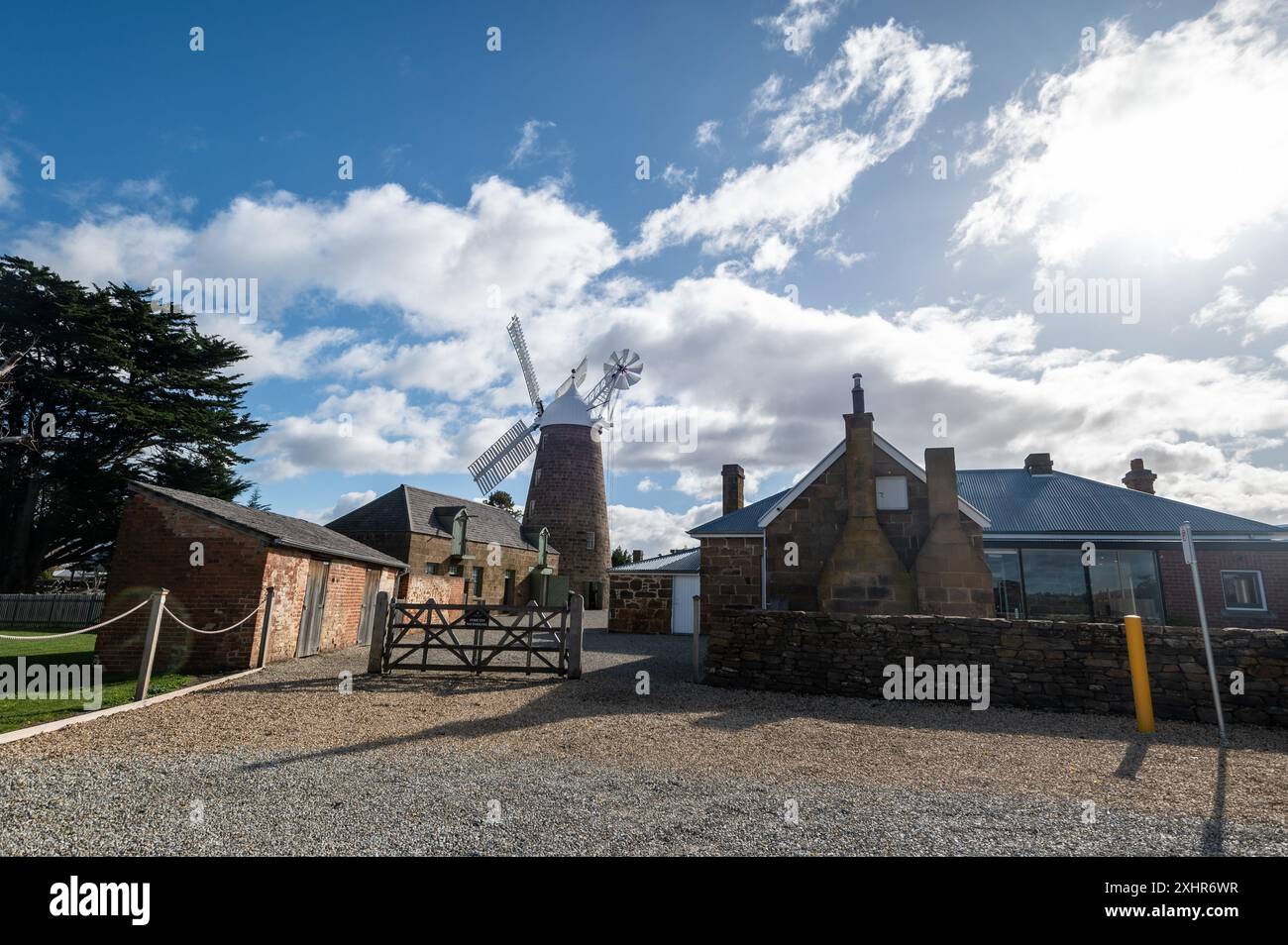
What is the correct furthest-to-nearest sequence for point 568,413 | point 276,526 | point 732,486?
point 568,413
point 732,486
point 276,526

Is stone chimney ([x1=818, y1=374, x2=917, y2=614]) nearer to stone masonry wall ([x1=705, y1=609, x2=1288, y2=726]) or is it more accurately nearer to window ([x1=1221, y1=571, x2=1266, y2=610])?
stone masonry wall ([x1=705, y1=609, x2=1288, y2=726])

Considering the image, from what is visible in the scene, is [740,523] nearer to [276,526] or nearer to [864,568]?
[864,568]

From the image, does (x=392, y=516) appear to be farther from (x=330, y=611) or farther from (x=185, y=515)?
(x=185, y=515)

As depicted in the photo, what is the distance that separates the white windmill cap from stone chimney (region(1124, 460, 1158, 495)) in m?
26.6

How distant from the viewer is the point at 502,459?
39.8 metres

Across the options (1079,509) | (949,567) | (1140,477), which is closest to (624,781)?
(949,567)

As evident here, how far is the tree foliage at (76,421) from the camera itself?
24.1 metres

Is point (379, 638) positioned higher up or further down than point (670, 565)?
further down

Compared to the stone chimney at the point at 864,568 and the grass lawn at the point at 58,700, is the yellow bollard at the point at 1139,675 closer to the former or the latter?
the stone chimney at the point at 864,568

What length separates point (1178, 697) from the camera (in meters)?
8.39

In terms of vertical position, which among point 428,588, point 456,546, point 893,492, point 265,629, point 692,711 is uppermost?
point 893,492

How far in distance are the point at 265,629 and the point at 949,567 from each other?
14.9m

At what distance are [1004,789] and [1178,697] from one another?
5.35 metres
